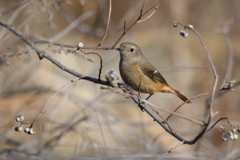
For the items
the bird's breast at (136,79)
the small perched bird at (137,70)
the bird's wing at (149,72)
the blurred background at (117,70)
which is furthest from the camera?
the blurred background at (117,70)

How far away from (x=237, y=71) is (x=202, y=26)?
65.3 inches

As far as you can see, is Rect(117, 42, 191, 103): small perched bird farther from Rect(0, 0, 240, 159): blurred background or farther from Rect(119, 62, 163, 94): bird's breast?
Rect(0, 0, 240, 159): blurred background

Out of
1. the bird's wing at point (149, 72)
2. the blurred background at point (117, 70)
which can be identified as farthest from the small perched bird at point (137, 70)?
the blurred background at point (117, 70)

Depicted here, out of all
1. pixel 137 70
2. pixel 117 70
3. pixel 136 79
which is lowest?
pixel 136 79

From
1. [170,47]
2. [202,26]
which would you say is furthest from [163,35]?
[202,26]

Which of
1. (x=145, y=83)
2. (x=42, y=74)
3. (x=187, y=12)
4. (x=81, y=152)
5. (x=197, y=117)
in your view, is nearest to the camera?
(x=145, y=83)

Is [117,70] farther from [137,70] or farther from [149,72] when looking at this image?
[137,70]

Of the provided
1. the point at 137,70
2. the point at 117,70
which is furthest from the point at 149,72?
the point at 117,70

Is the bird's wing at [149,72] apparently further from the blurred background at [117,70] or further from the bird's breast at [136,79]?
the blurred background at [117,70]

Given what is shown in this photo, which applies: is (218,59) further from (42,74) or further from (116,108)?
(42,74)

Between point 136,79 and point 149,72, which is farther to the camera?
point 149,72

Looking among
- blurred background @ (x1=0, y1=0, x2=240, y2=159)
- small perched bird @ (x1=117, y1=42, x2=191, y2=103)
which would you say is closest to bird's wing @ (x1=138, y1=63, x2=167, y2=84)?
small perched bird @ (x1=117, y1=42, x2=191, y2=103)

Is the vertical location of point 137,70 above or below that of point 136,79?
above

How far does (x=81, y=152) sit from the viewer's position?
4.69 meters
